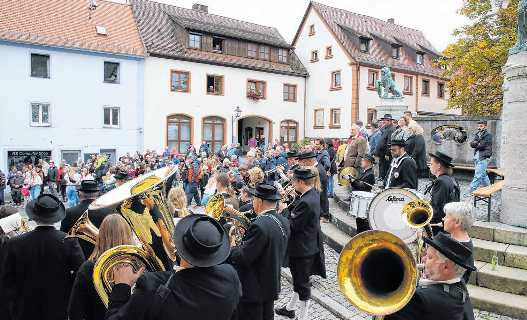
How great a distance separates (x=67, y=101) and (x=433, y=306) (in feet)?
76.9

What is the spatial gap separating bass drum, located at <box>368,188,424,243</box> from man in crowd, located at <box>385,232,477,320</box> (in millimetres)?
2613

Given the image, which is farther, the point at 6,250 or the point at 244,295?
the point at 244,295

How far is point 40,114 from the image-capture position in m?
21.2

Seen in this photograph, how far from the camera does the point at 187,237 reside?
2.45 m

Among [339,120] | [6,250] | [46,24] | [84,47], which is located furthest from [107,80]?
[6,250]

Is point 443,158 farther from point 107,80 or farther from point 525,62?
point 107,80

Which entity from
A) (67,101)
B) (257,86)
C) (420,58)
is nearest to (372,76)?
(420,58)

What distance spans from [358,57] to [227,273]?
28.9m

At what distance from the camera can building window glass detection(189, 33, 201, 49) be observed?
26625mm

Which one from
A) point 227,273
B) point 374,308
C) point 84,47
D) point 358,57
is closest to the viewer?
point 374,308

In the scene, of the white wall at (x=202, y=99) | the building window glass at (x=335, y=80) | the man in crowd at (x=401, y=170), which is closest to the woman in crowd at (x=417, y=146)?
the man in crowd at (x=401, y=170)

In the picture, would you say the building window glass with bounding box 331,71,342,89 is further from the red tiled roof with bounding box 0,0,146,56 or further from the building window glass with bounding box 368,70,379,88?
the red tiled roof with bounding box 0,0,146,56

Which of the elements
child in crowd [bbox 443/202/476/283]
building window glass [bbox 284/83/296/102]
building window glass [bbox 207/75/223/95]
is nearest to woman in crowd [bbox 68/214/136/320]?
child in crowd [bbox 443/202/476/283]

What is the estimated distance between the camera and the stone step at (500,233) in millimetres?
5945
